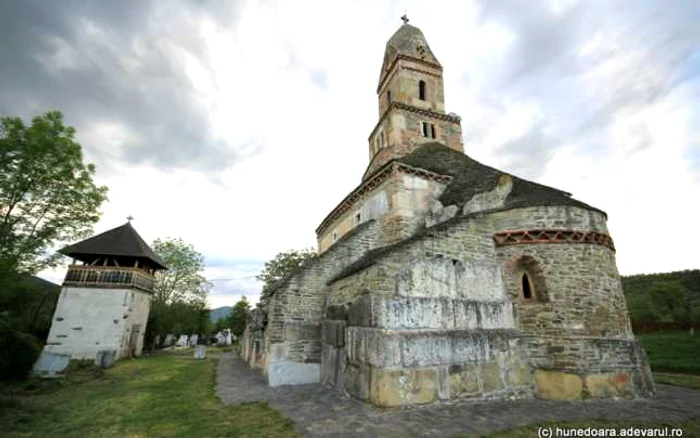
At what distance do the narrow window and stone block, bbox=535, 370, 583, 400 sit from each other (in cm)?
184

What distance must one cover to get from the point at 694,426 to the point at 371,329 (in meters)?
5.72

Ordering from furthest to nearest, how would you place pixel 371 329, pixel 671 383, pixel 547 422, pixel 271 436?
pixel 671 383
pixel 371 329
pixel 547 422
pixel 271 436

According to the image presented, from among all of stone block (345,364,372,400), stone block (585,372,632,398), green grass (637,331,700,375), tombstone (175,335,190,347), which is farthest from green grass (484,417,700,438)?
tombstone (175,335,190,347)

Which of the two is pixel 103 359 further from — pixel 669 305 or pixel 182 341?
pixel 669 305

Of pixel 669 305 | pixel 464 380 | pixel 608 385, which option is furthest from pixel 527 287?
pixel 669 305

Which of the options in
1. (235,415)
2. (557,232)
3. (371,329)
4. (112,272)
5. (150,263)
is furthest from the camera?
(150,263)

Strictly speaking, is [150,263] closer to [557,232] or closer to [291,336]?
[291,336]

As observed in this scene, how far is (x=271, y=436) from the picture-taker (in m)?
4.75

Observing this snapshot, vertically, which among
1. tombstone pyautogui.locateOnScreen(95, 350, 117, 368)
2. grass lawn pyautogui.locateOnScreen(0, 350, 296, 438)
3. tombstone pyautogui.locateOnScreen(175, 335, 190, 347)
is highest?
grass lawn pyautogui.locateOnScreen(0, 350, 296, 438)

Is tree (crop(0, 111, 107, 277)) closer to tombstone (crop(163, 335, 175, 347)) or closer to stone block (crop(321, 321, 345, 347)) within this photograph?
stone block (crop(321, 321, 345, 347))

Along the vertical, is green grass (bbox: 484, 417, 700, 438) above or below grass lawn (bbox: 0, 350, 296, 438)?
above

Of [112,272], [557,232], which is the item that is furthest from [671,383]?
[112,272]

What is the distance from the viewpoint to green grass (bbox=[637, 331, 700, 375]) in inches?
462

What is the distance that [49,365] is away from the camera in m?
11.2
